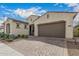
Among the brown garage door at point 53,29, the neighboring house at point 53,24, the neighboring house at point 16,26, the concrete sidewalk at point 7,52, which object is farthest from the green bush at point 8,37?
the brown garage door at point 53,29

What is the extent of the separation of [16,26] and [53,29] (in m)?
2.16

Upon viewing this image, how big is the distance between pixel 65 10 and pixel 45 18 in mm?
1254

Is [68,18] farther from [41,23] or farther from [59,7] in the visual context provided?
[41,23]

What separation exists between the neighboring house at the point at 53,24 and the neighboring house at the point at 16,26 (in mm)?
356

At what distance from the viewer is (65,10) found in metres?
8.08

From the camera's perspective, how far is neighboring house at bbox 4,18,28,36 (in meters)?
8.52

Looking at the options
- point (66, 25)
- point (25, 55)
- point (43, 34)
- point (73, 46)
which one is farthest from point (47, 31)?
point (25, 55)

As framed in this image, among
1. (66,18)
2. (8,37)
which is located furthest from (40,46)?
(66,18)

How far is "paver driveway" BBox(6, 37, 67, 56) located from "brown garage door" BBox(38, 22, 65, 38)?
253 millimetres

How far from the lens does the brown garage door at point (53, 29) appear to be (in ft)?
27.3

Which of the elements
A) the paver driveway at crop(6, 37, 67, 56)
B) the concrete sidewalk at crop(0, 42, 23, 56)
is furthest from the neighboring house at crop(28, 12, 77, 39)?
the concrete sidewalk at crop(0, 42, 23, 56)

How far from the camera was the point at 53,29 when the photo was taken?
336 inches

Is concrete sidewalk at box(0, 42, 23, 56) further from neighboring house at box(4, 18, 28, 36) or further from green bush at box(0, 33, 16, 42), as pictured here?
neighboring house at box(4, 18, 28, 36)

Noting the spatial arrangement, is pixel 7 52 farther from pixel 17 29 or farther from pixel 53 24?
pixel 53 24
